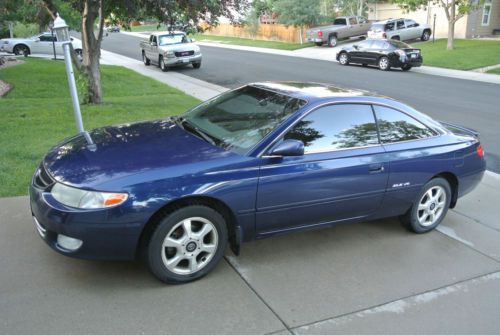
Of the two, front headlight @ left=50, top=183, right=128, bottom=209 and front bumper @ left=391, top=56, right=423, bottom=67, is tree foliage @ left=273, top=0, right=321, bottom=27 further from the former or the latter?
front headlight @ left=50, top=183, right=128, bottom=209

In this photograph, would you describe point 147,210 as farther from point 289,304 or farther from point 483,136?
point 483,136

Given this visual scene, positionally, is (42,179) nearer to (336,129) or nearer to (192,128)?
(192,128)

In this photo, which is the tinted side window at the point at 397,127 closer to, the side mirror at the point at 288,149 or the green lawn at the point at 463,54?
the side mirror at the point at 288,149

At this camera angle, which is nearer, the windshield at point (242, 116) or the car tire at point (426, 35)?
the windshield at point (242, 116)

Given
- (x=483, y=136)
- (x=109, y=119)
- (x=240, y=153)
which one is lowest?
(x=483, y=136)

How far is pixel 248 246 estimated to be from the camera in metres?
4.46

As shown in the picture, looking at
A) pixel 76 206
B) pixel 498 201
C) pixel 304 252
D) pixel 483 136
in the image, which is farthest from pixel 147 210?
pixel 483 136

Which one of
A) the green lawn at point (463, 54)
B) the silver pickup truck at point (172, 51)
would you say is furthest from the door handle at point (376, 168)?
the green lawn at point (463, 54)

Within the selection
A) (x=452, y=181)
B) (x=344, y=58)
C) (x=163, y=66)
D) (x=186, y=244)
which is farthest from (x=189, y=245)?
(x=344, y=58)

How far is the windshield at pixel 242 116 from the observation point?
4.12m

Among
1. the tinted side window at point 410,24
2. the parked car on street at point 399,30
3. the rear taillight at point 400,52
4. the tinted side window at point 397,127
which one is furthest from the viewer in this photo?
the tinted side window at point 410,24

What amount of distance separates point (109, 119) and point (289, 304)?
6.81m

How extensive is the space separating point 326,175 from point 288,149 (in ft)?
1.59

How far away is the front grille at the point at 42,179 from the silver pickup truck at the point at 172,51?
1793 cm
